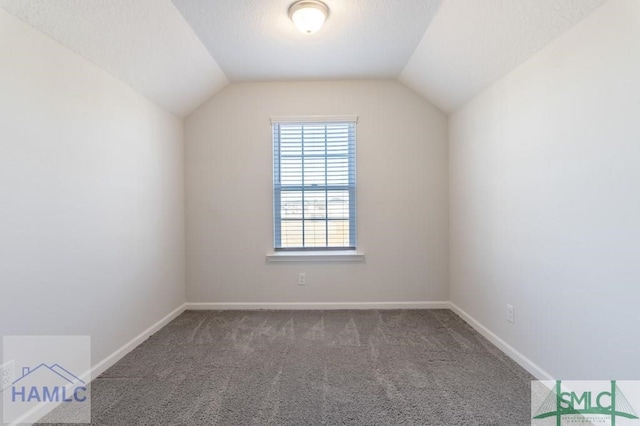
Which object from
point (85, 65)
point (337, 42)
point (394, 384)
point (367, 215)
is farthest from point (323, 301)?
point (85, 65)

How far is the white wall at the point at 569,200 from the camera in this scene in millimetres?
1343

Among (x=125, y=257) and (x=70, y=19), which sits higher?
(x=70, y=19)

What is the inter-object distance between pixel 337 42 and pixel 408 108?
1166 millimetres

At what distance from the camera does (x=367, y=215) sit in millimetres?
3221

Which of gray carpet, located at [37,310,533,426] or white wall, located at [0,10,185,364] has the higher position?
white wall, located at [0,10,185,364]

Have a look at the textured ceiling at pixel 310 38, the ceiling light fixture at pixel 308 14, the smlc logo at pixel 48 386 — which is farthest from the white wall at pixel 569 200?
the smlc logo at pixel 48 386

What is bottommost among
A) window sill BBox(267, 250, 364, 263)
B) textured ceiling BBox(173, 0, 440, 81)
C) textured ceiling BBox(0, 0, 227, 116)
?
window sill BBox(267, 250, 364, 263)

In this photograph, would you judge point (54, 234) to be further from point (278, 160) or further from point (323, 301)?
point (323, 301)

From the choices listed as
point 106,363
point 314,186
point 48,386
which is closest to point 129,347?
point 106,363

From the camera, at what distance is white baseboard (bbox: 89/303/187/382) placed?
6.41ft

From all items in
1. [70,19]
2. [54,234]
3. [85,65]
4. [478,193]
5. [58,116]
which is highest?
[70,19]

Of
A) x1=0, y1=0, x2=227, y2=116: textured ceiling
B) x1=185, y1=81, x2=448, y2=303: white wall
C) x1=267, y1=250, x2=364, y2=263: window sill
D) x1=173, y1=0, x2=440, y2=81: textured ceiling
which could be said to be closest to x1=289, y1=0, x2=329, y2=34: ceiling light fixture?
x1=173, y1=0, x2=440, y2=81: textured ceiling

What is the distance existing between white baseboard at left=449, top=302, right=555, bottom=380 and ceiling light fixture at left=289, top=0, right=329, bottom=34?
2829mm

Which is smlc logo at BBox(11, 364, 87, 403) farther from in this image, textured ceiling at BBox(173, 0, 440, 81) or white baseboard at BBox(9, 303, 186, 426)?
textured ceiling at BBox(173, 0, 440, 81)
